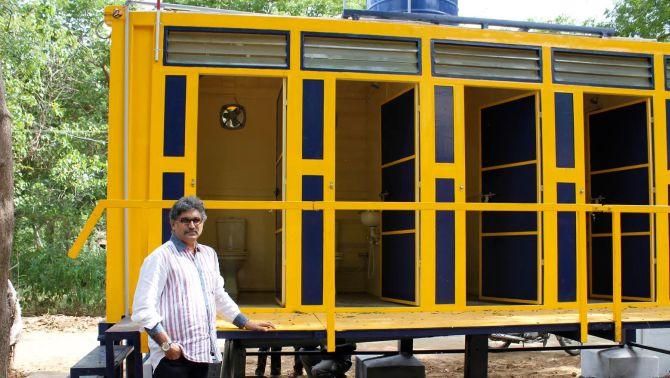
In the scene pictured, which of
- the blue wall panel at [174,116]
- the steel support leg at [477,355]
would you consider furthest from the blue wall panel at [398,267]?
the blue wall panel at [174,116]

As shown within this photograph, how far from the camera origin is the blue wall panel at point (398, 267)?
576 centimetres

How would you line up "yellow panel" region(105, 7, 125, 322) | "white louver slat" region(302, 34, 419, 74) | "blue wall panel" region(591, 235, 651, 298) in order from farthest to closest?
"blue wall panel" region(591, 235, 651, 298) < "white louver slat" region(302, 34, 419, 74) < "yellow panel" region(105, 7, 125, 322)

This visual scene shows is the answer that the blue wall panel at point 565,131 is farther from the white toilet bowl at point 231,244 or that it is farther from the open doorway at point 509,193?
the white toilet bowl at point 231,244

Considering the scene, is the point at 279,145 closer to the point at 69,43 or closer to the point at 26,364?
the point at 26,364

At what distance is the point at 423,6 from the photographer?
7.00 m

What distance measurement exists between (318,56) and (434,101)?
39.7 inches

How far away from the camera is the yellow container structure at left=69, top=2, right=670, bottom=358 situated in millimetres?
4926

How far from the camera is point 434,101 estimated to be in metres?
5.64

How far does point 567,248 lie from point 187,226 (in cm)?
359

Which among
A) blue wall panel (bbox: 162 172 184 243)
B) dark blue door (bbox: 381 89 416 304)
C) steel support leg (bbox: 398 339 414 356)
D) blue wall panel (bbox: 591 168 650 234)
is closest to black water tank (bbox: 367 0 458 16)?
dark blue door (bbox: 381 89 416 304)

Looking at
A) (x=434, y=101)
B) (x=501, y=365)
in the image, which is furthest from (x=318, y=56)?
(x=501, y=365)

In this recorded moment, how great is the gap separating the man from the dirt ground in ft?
18.6

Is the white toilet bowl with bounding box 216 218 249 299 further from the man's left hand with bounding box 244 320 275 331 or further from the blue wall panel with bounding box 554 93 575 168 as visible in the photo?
the blue wall panel with bounding box 554 93 575 168

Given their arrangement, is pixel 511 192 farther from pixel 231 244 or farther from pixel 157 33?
pixel 157 33
